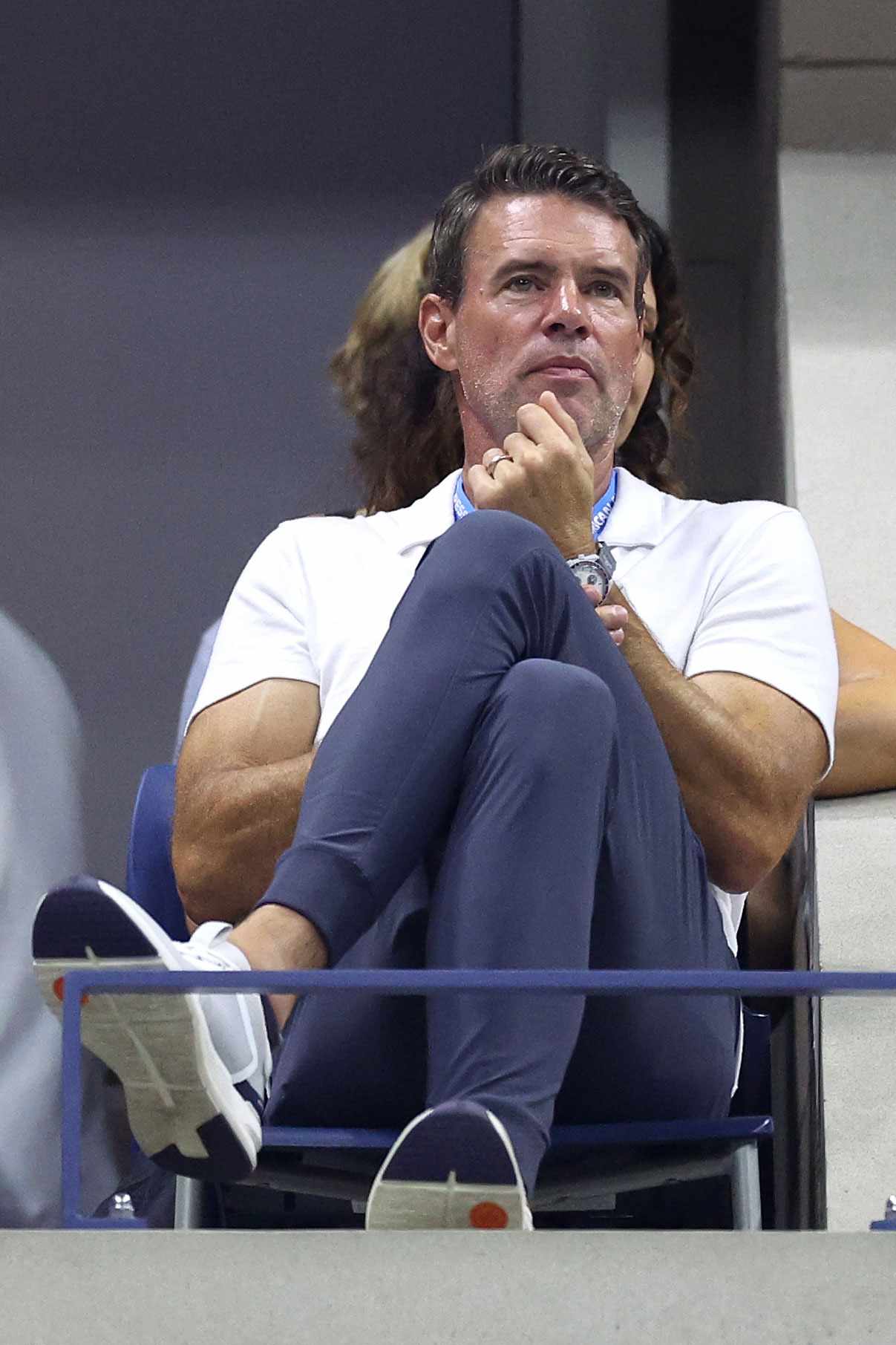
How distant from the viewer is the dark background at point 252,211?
330cm

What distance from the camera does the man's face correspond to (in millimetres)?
A: 2238

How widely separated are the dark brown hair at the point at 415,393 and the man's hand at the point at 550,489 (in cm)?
53

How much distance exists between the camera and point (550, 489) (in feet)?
6.73

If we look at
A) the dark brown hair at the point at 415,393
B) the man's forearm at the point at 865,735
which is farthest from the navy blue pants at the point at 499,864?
the dark brown hair at the point at 415,393

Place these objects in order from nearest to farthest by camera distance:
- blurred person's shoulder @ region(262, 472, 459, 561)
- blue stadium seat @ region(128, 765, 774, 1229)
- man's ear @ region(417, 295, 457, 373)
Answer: blue stadium seat @ region(128, 765, 774, 1229) < blurred person's shoulder @ region(262, 472, 459, 561) < man's ear @ region(417, 295, 457, 373)

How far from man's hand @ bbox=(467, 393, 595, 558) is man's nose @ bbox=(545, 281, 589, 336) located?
0.65ft

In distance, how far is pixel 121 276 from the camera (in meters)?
3.35

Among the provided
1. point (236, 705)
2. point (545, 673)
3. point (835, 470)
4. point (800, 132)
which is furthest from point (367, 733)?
point (800, 132)

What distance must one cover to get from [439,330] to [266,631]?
432 millimetres

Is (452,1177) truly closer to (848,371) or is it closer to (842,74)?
(848,371)

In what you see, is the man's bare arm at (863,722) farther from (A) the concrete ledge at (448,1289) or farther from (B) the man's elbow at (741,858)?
(A) the concrete ledge at (448,1289)

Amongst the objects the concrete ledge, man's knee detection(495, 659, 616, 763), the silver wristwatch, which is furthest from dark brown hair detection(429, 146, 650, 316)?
the concrete ledge

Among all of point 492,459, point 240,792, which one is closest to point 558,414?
point 492,459

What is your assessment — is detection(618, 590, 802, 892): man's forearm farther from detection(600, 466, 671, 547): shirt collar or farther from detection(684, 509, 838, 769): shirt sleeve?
detection(600, 466, 671, 547): shirt collar
